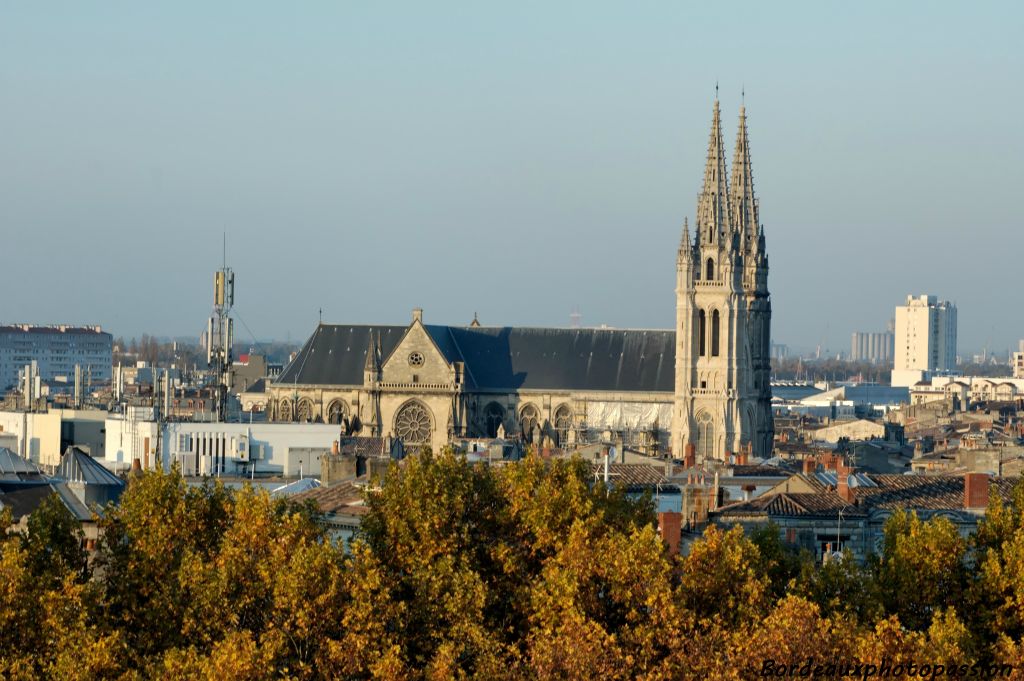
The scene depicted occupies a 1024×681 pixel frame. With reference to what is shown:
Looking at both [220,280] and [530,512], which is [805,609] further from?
[220,280]

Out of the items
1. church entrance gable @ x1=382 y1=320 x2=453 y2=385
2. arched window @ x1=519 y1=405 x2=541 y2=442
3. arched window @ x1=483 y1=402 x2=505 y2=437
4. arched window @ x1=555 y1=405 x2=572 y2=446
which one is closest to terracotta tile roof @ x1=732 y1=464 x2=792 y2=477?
arched window @ x1=555 y1=405 x2=572 y2=446

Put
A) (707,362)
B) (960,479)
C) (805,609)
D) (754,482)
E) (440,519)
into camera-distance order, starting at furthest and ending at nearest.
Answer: (707,362)
(754,482)
(960,479)
(440,519)
(805,609)

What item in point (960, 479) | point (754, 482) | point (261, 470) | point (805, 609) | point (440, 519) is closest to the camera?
point (805, 609)

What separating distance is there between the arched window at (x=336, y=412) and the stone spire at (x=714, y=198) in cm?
2056

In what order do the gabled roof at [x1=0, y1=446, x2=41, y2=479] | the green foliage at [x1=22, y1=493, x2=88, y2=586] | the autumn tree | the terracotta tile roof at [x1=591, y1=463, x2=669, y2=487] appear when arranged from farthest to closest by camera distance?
the gabled roof at [x1=0, y1=446, x2=41, y2=479] < the terracotta tile roof at [x1=591, y1=463, x2=669, y2=487] < the autumn tree < the green foliage at [x1=22, y1=493, x2=88, y2=586]

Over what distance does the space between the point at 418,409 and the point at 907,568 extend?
9222cm

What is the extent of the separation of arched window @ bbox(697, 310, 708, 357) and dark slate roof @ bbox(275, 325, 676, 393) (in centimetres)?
476

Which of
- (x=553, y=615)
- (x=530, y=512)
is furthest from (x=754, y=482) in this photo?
(x=553, y=615)

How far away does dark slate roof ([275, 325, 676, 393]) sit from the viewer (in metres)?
139

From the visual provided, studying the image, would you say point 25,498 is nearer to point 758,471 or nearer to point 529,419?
point 758,471

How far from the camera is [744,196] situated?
13300 centimetres

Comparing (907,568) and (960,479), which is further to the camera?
(960,479)

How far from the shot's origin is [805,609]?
4147cm

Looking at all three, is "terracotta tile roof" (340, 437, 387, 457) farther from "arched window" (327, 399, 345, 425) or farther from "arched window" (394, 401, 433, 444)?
"arched window" (327, 399, 345, 425)
